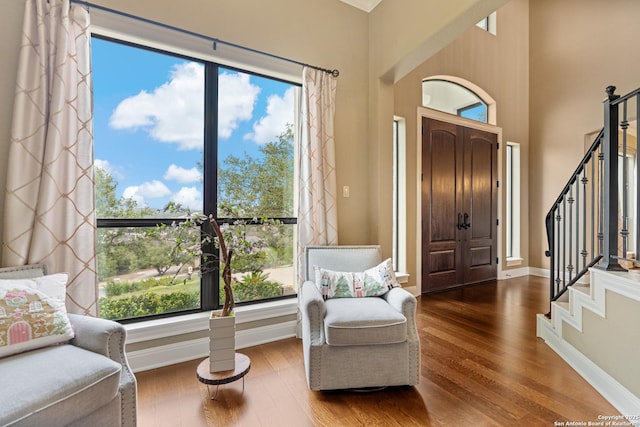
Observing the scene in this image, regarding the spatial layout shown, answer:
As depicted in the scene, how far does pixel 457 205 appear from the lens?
431cm

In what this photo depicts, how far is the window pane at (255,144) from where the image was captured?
8.35ft

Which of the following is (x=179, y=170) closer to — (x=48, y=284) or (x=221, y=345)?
(x=48, y=284)

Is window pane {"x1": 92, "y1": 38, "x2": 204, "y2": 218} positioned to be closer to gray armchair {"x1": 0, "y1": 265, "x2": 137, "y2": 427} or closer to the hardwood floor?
gray armchair {"x1": 0, "y1": 265, "x2": 137, "y2": 427}

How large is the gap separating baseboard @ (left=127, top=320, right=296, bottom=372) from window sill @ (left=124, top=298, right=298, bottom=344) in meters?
0.09

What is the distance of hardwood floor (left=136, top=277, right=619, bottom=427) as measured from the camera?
161cm

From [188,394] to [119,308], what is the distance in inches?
33.8

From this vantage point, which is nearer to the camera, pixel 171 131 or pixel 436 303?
pixel 171 131

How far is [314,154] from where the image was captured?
2662 mm

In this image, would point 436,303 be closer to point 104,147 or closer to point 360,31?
point 360,31

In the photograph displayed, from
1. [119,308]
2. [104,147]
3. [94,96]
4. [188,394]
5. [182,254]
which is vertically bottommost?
[188,394]

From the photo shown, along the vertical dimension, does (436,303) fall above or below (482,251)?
below

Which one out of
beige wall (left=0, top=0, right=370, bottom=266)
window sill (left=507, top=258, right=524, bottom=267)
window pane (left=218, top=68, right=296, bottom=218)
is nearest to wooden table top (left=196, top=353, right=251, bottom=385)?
window pane (left=218, top=68, right=296, bottom=218)

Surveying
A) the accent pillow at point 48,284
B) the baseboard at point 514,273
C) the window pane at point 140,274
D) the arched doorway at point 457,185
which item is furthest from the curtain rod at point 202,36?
the baseboard at point 514,273

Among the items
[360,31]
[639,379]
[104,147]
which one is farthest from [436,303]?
[104,147]
